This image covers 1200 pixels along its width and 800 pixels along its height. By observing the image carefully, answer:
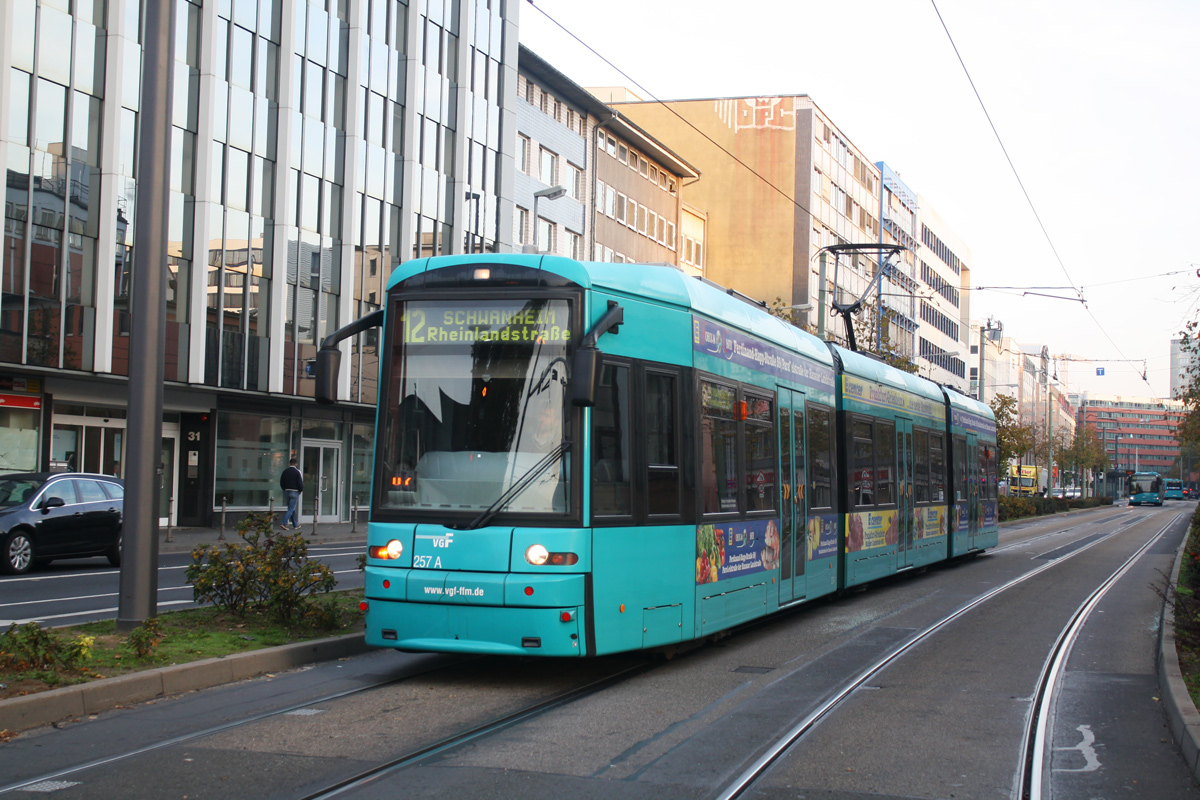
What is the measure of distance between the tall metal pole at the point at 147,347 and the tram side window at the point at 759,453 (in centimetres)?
528

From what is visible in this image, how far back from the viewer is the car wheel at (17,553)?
59.0ft

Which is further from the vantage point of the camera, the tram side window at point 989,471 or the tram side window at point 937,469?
the tram side window at point 989,471

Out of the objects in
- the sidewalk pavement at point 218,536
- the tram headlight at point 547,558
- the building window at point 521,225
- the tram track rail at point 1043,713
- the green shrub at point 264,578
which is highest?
the building window at point 521,225

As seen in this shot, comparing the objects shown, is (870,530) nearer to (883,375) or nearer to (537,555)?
(883,375)

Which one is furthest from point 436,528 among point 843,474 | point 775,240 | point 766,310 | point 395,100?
point 775,240

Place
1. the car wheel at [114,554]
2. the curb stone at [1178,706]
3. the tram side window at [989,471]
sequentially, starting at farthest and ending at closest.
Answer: the tram side window at [989,471] → the car wheel at [114,554] → the curb stone at [1178,706]

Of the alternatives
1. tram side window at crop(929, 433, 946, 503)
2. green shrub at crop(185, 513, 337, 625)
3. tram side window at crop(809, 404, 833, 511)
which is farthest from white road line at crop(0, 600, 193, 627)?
tram side window at crop(929, 433, 946, 503)

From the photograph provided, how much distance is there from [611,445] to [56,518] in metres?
13.0

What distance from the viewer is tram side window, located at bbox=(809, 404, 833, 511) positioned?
13906 mm

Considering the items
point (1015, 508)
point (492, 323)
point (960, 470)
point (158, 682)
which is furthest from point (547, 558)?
point (1015, 508)

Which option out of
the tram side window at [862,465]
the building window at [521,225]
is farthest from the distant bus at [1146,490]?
the tram side window at [862,465]

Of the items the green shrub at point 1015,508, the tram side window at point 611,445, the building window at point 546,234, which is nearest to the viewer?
the tram side window at point 611,445

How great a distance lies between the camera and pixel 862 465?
637 inches

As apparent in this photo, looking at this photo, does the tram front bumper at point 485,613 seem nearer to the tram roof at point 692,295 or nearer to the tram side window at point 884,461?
the tram roof at point 692,295
